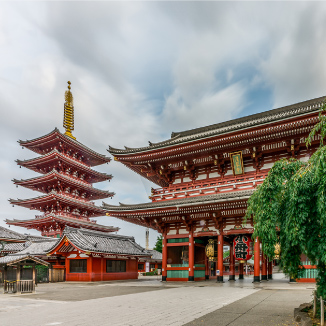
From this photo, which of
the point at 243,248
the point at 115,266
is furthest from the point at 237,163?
the point at 115,266

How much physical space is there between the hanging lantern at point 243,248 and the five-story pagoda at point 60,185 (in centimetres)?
2638

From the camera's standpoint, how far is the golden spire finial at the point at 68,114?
50031 mm

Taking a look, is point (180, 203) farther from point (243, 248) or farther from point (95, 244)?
point (95, 244)

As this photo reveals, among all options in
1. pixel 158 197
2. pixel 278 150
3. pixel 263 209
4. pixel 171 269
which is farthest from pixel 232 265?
pixel 263 209

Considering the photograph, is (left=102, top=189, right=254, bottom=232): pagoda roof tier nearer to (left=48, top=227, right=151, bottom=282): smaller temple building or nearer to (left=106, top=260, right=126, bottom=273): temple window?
(left=48, top=227, right=151, bottom=282): smaller temple building

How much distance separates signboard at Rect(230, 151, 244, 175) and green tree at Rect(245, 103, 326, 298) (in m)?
13.0

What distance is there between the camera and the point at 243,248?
22.2 m

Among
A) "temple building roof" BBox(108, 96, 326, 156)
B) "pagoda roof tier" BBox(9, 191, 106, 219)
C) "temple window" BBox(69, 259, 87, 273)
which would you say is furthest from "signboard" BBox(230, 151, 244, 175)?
"pagoda roof tier" BBox(9, 191, 106, 219)

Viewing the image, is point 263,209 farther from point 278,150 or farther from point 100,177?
point 100,177

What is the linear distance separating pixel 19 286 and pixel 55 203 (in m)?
26.2

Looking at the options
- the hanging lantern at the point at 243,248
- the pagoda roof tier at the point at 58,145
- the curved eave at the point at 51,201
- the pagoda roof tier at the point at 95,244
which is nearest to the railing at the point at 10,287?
the pagoda roof tier at the point at 95,244

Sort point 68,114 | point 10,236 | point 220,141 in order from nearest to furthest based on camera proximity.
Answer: point 220,141
point 10,236
point 68,114

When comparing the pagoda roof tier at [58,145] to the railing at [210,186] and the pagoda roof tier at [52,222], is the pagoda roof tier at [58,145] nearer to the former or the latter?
the pagoda roof tier at [52,222]

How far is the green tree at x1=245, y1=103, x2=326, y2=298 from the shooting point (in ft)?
25.3
